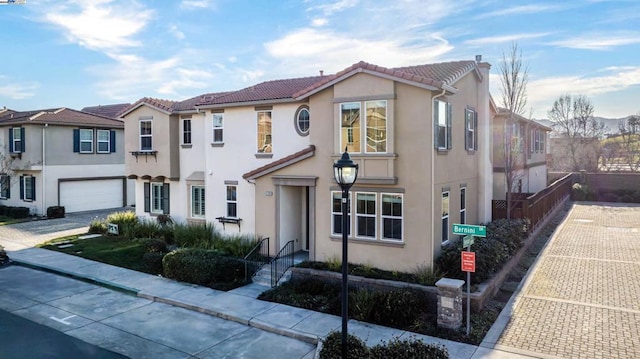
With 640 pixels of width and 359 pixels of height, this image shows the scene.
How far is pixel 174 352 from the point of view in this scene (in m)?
9.98

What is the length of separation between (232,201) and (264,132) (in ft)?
11.0

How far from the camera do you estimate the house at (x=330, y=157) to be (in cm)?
1372

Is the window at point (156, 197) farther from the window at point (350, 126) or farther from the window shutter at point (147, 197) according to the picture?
the window at point (350, 126)

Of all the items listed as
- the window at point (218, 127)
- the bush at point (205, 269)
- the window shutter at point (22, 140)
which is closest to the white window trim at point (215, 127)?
the window at point (218, 127)

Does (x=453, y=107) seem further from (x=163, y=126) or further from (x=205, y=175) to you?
(x=163, y=126)

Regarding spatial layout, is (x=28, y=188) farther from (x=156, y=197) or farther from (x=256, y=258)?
(x=256, y=258)

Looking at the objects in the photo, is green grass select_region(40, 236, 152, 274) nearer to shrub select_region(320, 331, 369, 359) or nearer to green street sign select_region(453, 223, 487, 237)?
shrub select_region(320, 331, 369, 359)

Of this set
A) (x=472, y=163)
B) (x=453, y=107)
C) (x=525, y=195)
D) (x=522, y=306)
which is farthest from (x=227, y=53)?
(x=525, y=195)

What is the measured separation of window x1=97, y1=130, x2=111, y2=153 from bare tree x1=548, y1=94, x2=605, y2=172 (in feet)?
150

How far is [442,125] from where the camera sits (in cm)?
1441

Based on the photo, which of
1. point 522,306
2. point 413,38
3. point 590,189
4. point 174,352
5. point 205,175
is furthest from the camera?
point 590,189

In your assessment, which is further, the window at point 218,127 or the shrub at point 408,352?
the window at point 218,127

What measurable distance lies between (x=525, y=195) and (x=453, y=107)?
1222 cm

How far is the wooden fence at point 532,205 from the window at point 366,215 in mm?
8629
